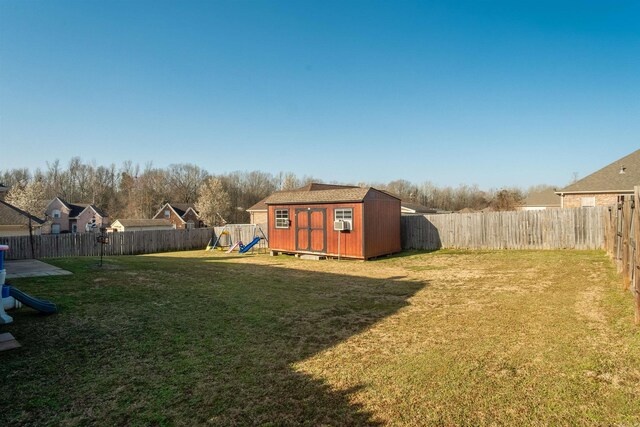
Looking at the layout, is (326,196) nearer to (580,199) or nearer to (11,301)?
(11,301)

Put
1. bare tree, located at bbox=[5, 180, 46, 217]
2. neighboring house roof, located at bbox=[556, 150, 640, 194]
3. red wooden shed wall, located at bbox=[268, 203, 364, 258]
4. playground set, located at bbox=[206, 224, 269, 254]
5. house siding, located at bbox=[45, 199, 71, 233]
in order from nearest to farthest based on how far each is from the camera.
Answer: red wooden shed wall, located at bbox=[268, 203, 364, 258], neighboring house roof, located at bbox=[556, 150, 640, 194], playground set, located at bbox=[206, 224, 269, 254], bare tree, located at bbox=[5, 180, 46, 217], house siding, located at bbox=[45, 199, 71, 233]

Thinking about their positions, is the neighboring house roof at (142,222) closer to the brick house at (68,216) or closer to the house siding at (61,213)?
the brick house at (68,216)

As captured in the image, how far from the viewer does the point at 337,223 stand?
50.1 ft

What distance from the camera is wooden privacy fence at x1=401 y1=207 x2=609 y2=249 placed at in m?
14.4

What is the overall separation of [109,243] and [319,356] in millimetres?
21615

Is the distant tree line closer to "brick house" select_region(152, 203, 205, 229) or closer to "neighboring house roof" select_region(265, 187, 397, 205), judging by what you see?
"brick house" select_region(152, 203, 205, 229)

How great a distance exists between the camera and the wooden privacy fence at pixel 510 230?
14430mm

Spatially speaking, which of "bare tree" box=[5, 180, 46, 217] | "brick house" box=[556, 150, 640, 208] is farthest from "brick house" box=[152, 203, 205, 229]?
"brick house" box=[556, 150, 640, 208]

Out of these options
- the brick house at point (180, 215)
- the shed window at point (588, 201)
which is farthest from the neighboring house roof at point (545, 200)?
the brick house at point (180, 215)

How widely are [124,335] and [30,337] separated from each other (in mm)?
1063

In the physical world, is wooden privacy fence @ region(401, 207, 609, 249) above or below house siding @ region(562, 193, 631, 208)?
below

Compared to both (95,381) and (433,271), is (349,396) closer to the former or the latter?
(95,381)

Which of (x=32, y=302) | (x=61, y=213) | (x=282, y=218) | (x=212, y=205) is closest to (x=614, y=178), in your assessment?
(x=282, y=218)

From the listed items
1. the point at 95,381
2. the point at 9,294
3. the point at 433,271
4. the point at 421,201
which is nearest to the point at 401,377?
the point at 95,381
